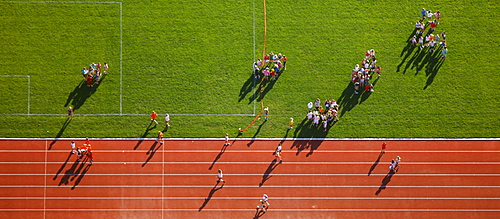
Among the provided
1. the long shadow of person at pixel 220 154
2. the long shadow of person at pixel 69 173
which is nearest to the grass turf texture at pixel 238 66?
the long shadow of person at pixel 220 154

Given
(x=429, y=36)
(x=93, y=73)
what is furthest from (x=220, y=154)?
(x=429, y=36)

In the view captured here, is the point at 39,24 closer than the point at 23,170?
No

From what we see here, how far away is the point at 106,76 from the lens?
103 ft

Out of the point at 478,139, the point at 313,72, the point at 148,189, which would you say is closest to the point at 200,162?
the point at 148,189

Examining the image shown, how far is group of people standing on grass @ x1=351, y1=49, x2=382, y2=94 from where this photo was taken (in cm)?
3128

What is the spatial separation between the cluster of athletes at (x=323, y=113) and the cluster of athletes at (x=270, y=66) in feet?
10.8

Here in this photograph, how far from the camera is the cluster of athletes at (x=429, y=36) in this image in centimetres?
3216

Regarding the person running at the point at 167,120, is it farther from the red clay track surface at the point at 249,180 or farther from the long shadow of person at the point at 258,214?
the long shadow of person at the point at 258,214

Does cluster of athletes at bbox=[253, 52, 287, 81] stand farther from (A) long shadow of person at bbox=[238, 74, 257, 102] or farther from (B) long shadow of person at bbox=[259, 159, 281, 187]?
(B) long shadow of person at bbox=[259, 159, 281, 187]

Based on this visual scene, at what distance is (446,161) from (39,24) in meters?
30.0

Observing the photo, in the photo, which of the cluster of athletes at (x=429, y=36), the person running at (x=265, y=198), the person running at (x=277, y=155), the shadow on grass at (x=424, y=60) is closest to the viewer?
the person running at (x=265, y=198)

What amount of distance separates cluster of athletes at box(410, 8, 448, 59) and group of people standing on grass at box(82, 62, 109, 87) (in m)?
22.2

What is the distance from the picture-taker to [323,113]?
30922mm

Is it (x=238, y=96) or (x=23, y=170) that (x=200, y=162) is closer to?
(x=238, y=96)
